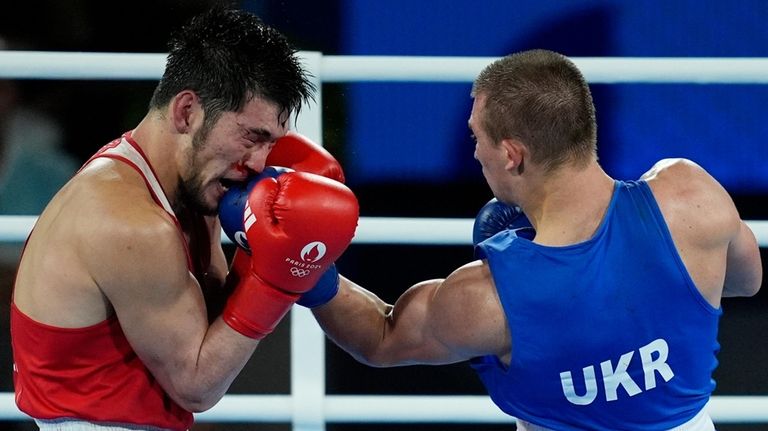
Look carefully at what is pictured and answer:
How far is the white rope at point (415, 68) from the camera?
8.03 feet

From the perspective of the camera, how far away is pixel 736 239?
72.7 inches

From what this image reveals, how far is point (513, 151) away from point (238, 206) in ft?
1.63

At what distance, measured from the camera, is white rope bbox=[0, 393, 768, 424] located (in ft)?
8.52

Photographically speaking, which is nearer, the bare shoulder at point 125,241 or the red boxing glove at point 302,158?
the bare shoulder at point 125,241

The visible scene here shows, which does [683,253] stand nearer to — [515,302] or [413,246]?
[515,302]

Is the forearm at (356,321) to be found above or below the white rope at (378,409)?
above

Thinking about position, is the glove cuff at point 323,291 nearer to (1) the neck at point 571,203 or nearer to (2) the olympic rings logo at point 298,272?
(2) the olympic rings logo at point 298,272

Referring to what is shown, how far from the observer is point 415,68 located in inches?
97.7

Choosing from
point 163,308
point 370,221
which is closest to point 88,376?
point 163,308

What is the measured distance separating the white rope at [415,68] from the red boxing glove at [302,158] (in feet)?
1.63

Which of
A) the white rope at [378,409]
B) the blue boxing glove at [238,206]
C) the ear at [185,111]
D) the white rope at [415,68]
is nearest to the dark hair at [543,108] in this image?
the blue boxing glove at [238,206]

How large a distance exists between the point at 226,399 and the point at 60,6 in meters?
1.81

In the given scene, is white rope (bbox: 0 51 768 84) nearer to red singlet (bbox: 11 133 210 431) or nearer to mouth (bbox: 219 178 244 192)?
mouth (bbox: 219 178 244 192)

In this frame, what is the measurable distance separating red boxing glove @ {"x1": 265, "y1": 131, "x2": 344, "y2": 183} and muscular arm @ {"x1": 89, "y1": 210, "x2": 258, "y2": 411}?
37 centimetres
